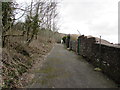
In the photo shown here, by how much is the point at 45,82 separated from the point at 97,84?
197 centimetres

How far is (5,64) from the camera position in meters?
5.68

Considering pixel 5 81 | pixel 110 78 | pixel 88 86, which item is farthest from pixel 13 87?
pixel 110 78

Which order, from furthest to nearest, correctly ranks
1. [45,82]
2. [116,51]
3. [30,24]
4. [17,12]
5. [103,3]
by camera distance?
[103,3] < [30,24] < [17,12] < [116,51] < [45,82]

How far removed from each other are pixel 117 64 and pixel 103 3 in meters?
8.44

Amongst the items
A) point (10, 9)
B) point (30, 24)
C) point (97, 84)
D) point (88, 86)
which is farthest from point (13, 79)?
point (30, 24)

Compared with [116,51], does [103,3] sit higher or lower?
higher

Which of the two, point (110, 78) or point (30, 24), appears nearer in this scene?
point (110, 78)

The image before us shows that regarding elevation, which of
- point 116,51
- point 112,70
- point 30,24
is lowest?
point 112,70

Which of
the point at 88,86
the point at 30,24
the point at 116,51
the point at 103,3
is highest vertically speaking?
the point at 103,3

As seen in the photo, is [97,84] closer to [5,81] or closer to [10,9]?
[5,81]

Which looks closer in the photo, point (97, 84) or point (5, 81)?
point (5, 81)

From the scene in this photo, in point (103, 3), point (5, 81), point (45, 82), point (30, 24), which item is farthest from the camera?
point (103, 3)

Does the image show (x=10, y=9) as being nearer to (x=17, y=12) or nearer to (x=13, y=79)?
(x=17, y=12)

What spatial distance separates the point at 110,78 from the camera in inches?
236
